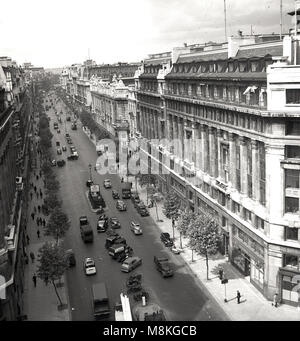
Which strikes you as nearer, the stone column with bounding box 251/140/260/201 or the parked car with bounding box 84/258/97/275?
the stone column with bounding box 251/140/260/201

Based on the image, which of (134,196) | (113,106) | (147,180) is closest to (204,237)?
(134,196)

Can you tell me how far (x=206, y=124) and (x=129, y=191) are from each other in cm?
2869

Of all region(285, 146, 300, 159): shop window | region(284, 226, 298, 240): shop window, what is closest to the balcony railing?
region(285, 146, 300, 159): shop window

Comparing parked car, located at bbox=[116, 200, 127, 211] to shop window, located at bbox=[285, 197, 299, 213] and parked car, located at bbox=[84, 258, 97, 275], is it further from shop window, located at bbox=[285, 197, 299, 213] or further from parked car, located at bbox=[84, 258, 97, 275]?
shop window, located at bbox=[285, 197, 299, 213]

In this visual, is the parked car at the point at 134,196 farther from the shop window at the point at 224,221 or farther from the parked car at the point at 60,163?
the parked car at the point at 60,163

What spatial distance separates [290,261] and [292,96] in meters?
16.3

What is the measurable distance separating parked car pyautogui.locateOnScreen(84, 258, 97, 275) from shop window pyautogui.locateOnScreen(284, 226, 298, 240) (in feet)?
74.2

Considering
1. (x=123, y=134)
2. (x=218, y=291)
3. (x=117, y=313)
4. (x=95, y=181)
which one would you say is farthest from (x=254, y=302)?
(x=123, y=134)

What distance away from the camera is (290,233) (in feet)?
151

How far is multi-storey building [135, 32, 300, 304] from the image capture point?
44.0 m

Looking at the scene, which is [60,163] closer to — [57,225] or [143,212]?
[143,212]

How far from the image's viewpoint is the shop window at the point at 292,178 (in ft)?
145

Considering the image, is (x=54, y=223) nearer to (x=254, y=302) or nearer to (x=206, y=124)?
(x=206, y=124)
